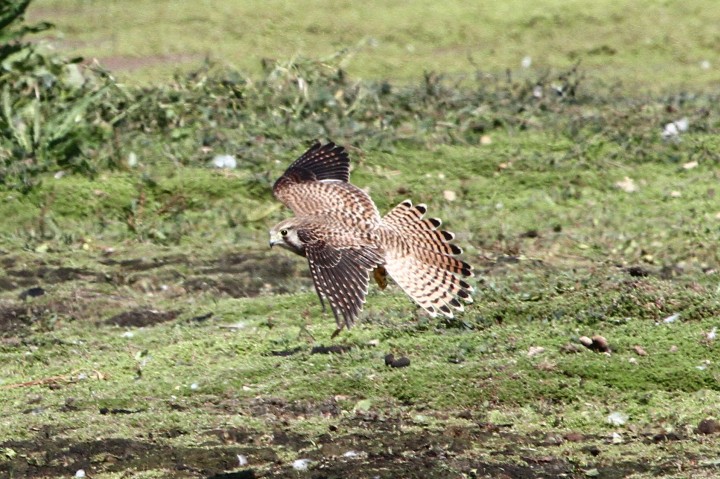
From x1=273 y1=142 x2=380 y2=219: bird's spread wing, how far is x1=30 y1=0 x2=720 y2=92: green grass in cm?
550

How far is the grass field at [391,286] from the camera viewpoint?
18.5 ft

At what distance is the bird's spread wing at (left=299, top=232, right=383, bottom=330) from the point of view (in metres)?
5.98

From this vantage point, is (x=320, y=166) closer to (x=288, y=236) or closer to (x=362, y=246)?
(x=288, y=236)

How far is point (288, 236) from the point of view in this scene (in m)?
6.92

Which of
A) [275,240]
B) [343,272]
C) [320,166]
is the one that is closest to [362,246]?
[343,272]

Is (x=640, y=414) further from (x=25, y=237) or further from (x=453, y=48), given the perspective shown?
(x=453, y=48)

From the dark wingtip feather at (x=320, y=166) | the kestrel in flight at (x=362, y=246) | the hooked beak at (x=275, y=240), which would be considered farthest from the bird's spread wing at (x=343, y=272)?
the dark wingtip feather at (x=320, y=166)

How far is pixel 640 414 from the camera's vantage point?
5.83 m

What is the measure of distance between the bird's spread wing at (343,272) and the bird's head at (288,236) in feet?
0.55

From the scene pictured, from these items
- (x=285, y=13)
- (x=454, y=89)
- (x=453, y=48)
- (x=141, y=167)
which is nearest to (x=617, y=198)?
(x=454, y=89)

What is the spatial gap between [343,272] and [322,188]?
4.11ft

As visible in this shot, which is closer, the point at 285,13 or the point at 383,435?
the point at 383,435

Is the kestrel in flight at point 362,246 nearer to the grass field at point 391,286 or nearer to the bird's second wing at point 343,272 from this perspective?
the bird's second wing at point 343,272

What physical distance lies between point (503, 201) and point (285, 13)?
6.19 meters
